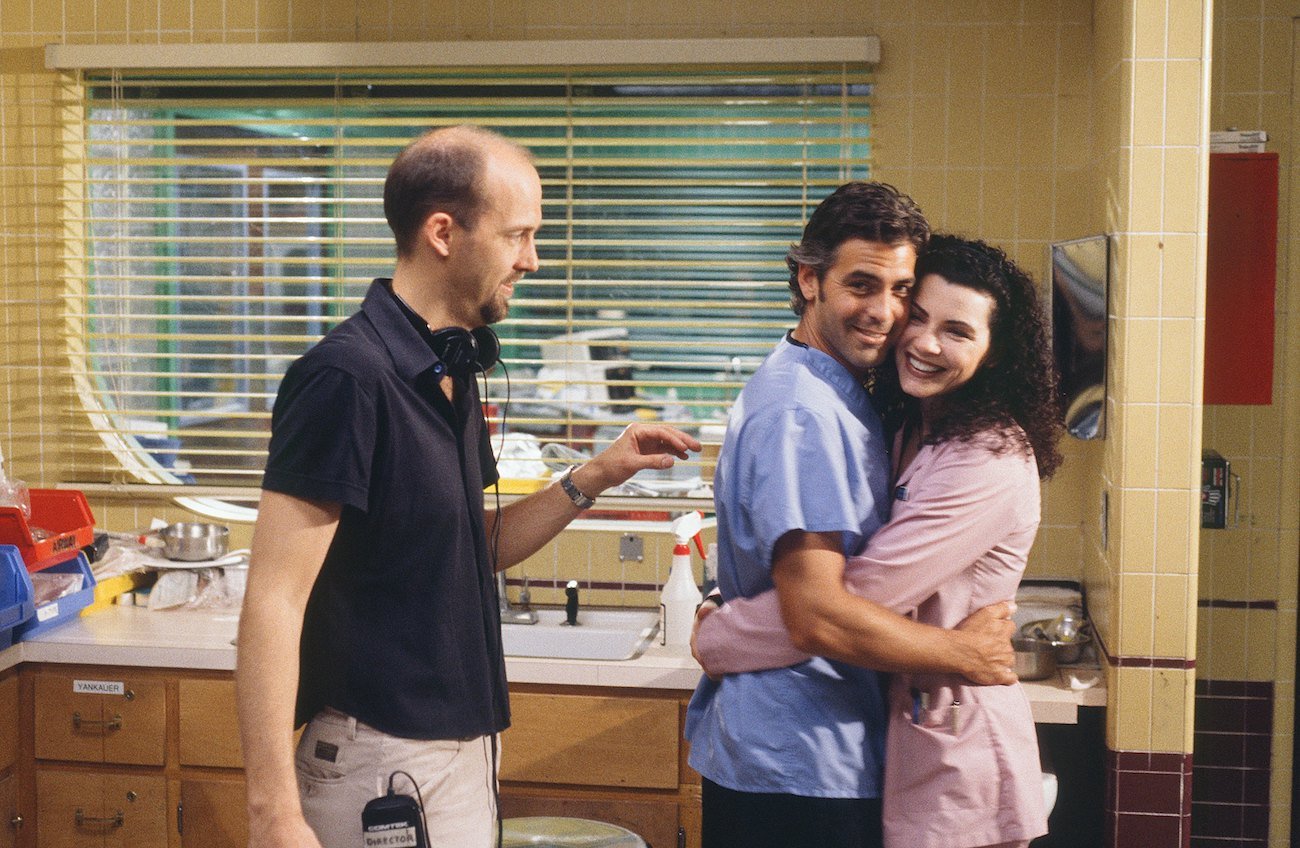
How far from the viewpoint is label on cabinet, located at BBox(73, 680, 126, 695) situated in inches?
118

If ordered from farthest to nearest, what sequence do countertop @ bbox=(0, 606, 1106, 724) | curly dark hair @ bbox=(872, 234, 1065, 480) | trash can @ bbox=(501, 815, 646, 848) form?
countertop @ bbox=(0, 606, 1106, 724), trash can @ bbox=(501, 815, 646, 848), curly dark hair @ bbox=(872, 234, 1065, 480)

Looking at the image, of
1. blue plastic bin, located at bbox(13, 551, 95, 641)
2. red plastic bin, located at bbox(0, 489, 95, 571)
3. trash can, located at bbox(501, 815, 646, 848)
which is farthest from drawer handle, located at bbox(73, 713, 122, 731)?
trash can, located at bbox(501, 815, 646, 848)

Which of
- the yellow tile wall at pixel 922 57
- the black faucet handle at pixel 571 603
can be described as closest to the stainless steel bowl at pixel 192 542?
the black faucet handle at pixel 571 603

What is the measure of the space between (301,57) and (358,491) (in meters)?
2.28

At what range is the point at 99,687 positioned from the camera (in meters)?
3.02

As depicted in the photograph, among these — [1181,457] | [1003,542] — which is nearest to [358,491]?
[1003,542]

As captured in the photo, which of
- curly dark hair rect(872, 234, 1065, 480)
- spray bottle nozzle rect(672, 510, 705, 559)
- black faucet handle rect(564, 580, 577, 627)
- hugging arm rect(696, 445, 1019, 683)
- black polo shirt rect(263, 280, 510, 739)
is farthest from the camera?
black faucet handle rect(564, 580, 577, 627)

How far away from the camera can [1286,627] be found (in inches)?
125

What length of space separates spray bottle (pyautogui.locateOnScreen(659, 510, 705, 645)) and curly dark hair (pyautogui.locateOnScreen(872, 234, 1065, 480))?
1287mm

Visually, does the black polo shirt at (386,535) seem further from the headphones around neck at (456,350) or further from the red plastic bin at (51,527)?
the red plastic bin at (51,527)

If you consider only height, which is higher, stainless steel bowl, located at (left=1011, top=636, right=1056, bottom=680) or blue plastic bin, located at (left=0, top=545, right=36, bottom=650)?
blue plastic bin, located at (left=0, top=545, right=36, bottom=650)

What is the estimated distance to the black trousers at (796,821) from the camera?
1678 millimetres

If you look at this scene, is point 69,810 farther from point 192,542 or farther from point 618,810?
point 618,810

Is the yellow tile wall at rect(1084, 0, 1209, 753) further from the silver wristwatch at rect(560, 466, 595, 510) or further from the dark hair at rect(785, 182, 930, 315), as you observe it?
the silver wristwatch at rect(560, 466, 595, 510)
